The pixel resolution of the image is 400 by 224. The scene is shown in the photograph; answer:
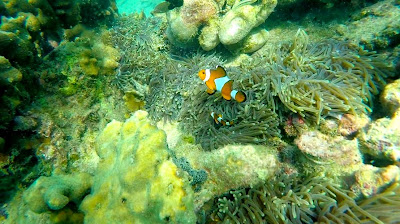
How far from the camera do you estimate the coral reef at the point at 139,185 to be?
1964mm

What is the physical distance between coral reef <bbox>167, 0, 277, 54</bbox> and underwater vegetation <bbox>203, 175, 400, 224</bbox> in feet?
9.40

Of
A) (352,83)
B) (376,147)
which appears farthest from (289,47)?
(376,147)

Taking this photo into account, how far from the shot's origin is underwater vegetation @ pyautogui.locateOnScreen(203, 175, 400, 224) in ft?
7.65

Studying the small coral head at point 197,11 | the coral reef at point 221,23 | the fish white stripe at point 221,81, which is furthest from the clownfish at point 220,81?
the small coral head at point 197,11

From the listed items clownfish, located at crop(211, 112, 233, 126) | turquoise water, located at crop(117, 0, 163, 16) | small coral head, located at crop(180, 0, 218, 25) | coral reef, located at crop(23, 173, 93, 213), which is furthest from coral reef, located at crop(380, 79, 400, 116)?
turquoise water, located at crop(117, 0, 163, 16)

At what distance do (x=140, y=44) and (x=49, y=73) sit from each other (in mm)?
2144

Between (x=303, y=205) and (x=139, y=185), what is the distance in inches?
69.3

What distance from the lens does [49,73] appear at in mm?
3512

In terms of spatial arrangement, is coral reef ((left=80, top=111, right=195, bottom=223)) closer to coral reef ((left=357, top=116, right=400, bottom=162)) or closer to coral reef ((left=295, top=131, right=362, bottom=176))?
coral reef ((left=295, top=131, right=362, bottom=176))

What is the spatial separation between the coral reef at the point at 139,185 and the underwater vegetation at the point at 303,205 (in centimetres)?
81

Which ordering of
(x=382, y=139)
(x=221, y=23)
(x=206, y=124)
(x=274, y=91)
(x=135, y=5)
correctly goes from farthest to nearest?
(x=135, y=5)
(x=221, y=23)
(x=206, y=124)
(x=274, y=91)
(x=382, y=139)

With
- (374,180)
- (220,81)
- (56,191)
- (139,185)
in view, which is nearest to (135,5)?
(220,81)

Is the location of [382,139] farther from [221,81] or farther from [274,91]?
[221,81]

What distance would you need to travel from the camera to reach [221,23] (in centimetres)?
446
